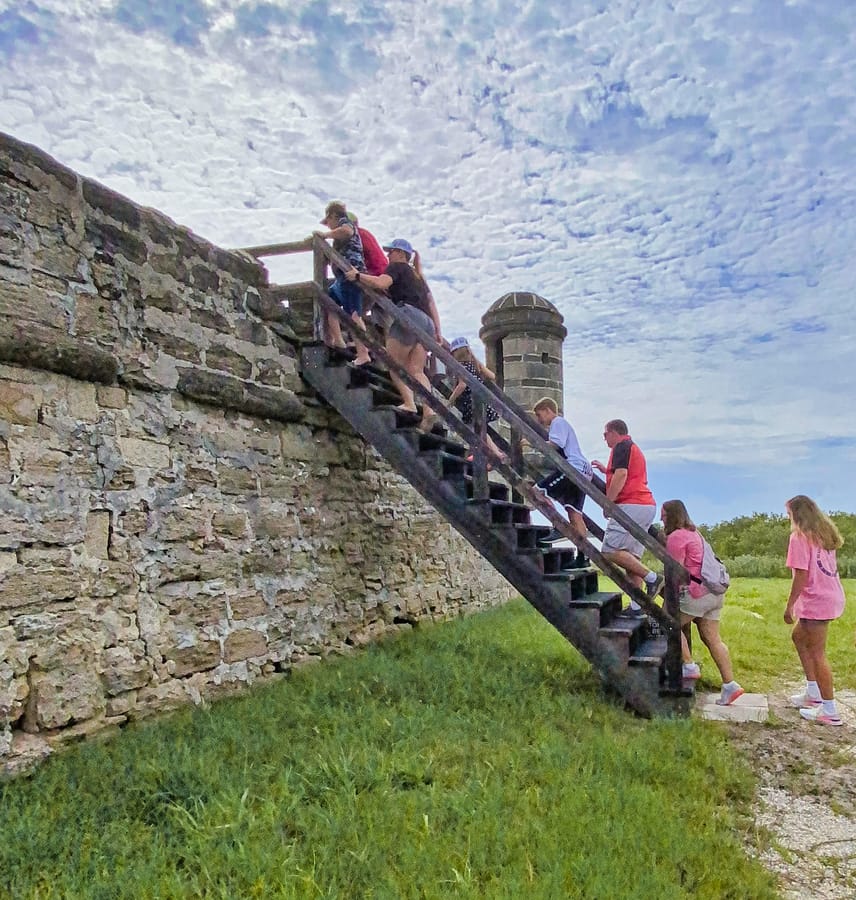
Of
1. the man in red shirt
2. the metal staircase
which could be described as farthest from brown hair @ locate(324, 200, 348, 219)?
the man in red shirt

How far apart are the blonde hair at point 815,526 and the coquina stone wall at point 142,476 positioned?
3.73 meters

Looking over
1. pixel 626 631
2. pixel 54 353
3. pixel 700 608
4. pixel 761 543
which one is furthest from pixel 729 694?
pixel 761 543

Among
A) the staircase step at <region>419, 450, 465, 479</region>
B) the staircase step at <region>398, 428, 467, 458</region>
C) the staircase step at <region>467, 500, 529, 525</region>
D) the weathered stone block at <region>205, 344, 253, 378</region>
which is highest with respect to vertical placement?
the weathered stone block at <region>205, 344, 253, 378</region>

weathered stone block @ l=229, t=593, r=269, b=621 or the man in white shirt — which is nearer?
weathered stone block @ l=229, t=593, r=269, b=621

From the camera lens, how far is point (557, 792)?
11.2 ft

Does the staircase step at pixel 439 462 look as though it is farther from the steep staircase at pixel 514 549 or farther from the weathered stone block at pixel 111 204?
the weathered stone block at pixel 111 204

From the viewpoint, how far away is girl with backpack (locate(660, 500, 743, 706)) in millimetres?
5449

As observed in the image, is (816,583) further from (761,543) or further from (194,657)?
(761,543)

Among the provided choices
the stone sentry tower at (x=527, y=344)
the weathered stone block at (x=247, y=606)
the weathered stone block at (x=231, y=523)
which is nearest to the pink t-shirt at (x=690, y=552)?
the weathered stone block at (x=247, y=606)

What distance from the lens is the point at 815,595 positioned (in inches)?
199

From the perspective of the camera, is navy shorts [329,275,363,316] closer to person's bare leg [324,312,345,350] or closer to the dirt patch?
person's bare leg [324,312,345,350]

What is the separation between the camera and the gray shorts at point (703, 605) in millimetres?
5527

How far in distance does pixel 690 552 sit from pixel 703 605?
408 mm

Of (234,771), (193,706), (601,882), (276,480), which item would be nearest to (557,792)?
(601,882)
